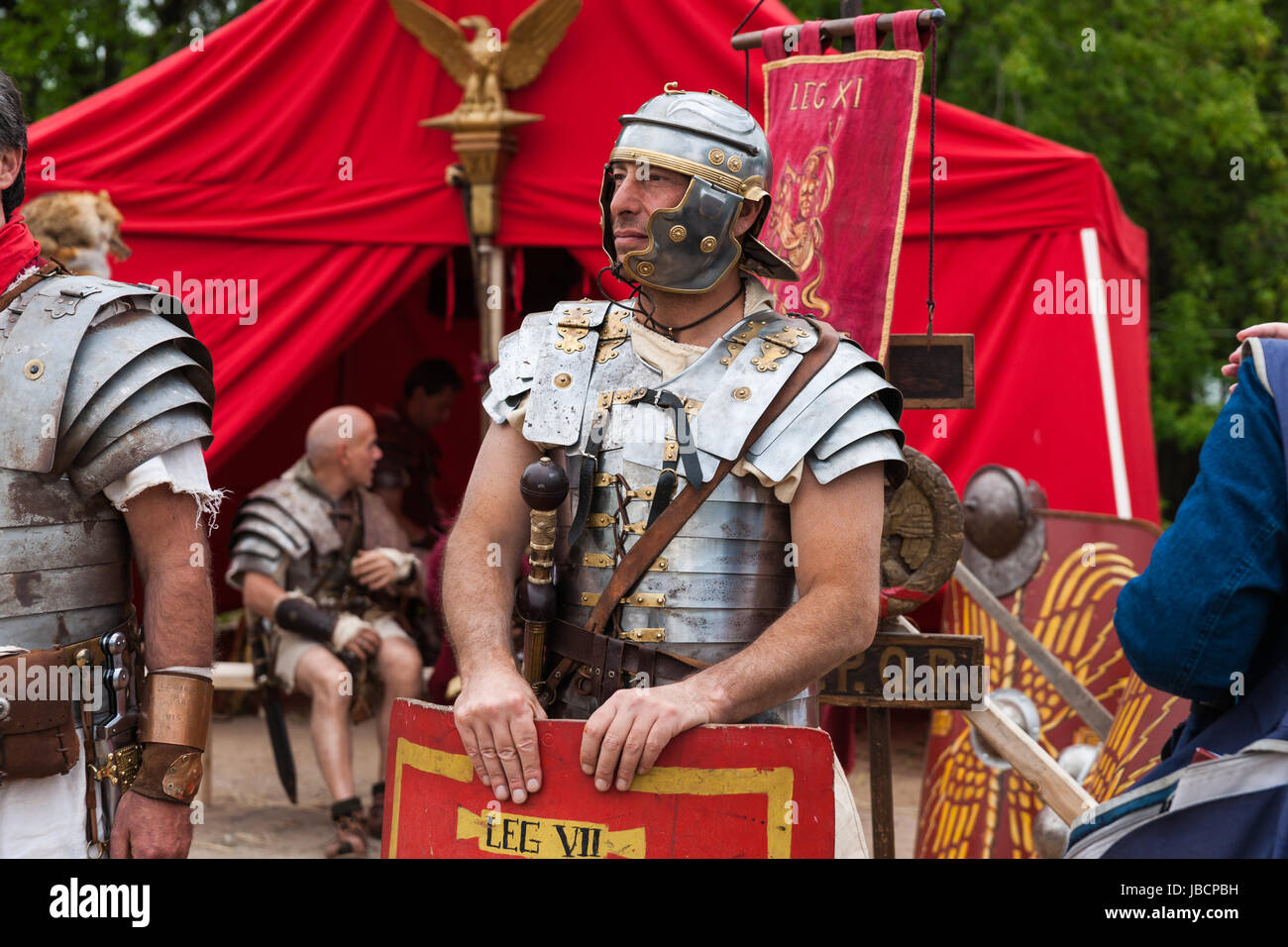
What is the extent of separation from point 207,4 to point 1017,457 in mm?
8324

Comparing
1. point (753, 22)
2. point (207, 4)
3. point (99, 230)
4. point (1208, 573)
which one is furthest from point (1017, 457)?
point (207, 4)

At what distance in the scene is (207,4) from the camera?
11328mm

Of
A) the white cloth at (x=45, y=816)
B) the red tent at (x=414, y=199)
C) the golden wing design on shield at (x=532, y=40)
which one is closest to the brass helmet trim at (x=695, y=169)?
the white cloth at (x=45, y=816)

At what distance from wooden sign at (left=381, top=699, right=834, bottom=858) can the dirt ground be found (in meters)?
2.94

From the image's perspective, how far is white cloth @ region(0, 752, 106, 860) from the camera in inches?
83.1

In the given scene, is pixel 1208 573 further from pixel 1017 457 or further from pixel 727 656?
pixel 1017 457

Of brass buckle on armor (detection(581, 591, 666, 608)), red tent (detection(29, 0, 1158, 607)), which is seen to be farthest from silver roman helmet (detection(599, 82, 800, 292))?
red tent (detection(29, 0, 1158, 607))

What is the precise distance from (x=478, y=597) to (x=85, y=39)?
32.7 ft

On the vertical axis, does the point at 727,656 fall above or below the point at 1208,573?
below

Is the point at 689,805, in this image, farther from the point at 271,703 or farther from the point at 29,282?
the point at 271,703

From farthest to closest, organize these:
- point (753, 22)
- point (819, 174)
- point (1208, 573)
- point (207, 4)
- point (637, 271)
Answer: point (207, 4)
point (753, 22)
point (819, 174)
point (637, 271)
point (1208, 573)

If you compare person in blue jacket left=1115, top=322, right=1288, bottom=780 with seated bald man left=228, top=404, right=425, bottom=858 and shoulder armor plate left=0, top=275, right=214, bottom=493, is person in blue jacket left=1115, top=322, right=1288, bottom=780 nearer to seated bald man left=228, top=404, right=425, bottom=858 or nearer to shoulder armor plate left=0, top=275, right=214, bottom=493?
shoulder armor plate left=0, top=275, right=214, bottom=493

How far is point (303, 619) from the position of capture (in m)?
5.46

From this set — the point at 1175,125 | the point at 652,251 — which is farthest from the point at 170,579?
the point at 1175,125
